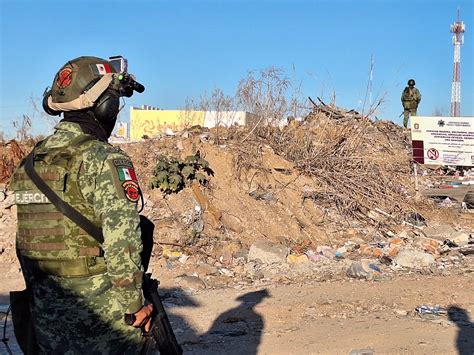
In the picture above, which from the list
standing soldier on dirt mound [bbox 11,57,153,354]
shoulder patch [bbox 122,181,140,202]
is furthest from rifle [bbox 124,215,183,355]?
shoulder patch [bbox 122,181,140,202]

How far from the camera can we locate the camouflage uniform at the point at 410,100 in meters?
14.3

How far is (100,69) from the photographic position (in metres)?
2.40

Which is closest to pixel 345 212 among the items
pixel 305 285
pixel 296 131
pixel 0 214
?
pixel 296 131

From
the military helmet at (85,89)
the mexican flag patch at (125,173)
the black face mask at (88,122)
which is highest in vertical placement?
the military helmet at (85,89)

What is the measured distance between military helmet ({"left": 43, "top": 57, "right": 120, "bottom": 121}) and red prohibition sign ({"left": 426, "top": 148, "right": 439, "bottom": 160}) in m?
8.14

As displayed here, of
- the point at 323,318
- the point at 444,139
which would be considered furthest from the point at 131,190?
the point at 444,139

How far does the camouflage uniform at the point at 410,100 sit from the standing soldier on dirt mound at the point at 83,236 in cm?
1301

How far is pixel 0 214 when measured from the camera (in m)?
7.95

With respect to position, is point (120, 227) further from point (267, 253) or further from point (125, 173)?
point (267, 253)

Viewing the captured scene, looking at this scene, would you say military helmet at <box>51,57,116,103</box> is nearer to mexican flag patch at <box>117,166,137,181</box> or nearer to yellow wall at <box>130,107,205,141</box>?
mexican flag patch at <box>117,166,137,181</box>

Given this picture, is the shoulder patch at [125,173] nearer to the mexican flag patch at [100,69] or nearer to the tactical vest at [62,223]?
the tactical vest at [62,223]

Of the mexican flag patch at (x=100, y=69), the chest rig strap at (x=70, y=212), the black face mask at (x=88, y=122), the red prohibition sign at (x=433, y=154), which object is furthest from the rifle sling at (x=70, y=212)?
the red prohibition sign at (x=433, y=154)

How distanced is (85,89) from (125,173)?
0.41m

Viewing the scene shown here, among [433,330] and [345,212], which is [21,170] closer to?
[433,330]
